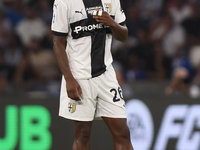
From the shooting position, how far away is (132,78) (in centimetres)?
634

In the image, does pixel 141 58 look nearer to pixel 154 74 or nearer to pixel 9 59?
pixel 154 74

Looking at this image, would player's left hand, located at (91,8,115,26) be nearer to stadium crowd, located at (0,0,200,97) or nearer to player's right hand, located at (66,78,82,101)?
player's right hand, located at (66,78,82,101)

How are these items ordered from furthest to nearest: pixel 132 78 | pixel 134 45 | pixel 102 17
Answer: pixel 134 45
pixel 132 78
pixel 102 17

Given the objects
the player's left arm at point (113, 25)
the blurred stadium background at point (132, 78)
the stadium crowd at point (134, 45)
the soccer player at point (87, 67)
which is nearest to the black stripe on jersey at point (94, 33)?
the soccer player at point (87, 67)

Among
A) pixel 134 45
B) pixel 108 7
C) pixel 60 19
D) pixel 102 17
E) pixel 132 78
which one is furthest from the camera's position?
pixel 134 45

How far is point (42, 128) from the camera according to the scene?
16.2 ft

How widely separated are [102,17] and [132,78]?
10.7 feet

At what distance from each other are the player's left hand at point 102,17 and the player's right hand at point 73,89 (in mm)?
524

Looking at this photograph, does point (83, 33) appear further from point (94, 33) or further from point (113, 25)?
point (113, 25)

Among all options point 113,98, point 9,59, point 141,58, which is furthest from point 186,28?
point 113,98

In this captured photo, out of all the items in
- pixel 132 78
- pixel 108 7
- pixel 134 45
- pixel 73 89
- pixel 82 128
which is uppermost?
pixel 108 7

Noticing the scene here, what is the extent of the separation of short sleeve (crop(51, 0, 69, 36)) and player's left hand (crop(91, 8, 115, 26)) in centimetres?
26

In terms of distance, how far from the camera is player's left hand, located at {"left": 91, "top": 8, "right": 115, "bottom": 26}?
3.14 metres

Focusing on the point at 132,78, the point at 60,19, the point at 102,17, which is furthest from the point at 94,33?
the point at 132,78
